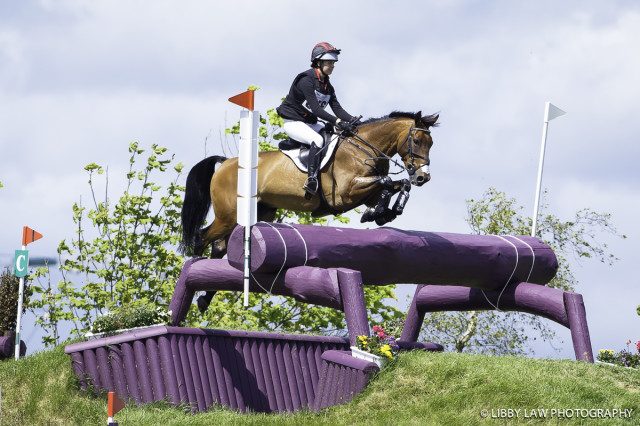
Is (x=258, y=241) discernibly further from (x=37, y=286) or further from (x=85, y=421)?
(x=37, y=286)

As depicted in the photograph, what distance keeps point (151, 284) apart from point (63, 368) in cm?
470

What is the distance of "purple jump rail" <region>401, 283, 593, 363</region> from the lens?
319 inches

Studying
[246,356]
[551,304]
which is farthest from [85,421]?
[551,304]

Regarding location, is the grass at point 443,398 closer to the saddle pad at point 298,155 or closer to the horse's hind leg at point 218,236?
the saddle pad at point 298,155

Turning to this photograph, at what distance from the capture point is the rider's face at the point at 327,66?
8.73 m

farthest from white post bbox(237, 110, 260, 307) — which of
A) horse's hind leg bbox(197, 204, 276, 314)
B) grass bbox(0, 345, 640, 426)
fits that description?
horse's hind leg bbox(197, 204, 276, 314)

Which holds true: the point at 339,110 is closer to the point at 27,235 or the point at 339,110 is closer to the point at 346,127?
the point at 346,127

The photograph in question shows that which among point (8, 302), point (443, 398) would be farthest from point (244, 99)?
point (8, 302)

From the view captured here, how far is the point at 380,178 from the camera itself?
8.49 metres

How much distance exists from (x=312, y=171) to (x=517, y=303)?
2.47 metres

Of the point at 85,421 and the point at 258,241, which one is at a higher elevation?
the point at 258,241

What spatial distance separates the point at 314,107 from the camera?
862 centimetres

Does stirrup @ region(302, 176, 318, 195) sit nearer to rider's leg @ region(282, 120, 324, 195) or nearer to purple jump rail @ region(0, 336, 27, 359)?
rider's leg @ region(282, 120, 324, 195)

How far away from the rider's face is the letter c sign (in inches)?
159
